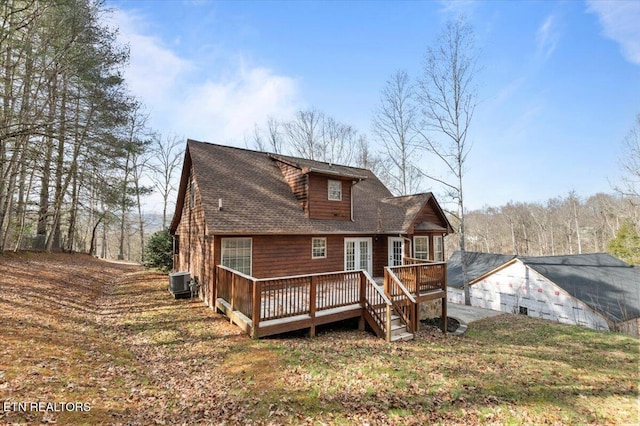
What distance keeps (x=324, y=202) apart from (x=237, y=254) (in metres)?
4.67

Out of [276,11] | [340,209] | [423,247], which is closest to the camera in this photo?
[276,11]

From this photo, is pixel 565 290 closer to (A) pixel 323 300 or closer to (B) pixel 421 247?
(B) pixel 421 247

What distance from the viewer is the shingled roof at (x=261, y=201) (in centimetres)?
1029

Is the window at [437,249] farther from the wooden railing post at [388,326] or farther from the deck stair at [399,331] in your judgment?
the wooden railing post at [388,326]

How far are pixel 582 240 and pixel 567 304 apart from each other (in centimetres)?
4175

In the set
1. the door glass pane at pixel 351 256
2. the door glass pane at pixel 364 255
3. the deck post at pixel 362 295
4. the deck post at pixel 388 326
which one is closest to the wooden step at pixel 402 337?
the deck post at pixel 388 326

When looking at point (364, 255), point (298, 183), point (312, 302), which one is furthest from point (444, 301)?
point (298, 183)

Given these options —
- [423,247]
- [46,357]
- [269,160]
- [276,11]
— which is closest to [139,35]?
[276,11]

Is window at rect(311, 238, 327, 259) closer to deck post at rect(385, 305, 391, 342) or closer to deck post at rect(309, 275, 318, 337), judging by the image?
deck post at rect(309, 275, 318, 337)

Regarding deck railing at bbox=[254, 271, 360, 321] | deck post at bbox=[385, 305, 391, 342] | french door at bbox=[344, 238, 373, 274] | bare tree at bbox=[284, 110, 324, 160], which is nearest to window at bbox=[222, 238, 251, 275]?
deck railing at bbox=[254, 271, 360, 321]

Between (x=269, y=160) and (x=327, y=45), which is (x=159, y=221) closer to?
(x=269, y=160)

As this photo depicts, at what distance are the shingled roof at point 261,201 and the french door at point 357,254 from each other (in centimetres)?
69

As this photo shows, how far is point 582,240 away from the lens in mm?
47688

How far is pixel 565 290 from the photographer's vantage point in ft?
59.0
